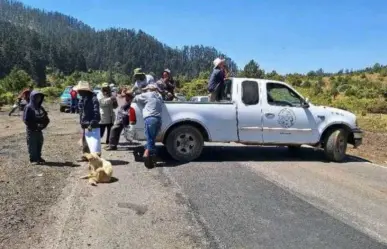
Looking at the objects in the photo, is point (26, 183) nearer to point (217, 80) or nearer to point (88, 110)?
point (88, 110)

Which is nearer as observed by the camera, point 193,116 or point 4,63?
point 193,116

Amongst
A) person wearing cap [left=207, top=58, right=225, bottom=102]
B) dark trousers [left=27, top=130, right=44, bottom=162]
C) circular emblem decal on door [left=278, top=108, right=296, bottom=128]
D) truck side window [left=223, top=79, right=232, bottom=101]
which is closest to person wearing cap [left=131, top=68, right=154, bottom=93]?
person wearing cap [left=207, top=58, right=225, bottom=102]

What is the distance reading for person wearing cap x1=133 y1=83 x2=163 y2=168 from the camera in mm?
10095

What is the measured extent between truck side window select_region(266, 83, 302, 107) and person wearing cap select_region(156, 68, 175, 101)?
2559 millimetres

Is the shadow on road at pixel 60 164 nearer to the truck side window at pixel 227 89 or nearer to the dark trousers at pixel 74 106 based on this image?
the truck side window at pixel 227 89

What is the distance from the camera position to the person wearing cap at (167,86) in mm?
12343

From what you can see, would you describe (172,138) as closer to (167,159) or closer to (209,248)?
(167,159)

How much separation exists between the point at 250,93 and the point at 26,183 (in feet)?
17.8

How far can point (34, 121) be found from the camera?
10.0 metres

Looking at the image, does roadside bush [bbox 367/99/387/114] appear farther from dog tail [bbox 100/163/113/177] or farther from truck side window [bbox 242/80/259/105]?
dog tail [bbox 100/163/113/177]

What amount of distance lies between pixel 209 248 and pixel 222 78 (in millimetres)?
7033

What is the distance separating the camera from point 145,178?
9.02m

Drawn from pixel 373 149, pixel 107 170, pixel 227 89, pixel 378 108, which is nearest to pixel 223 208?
pixel 107 170

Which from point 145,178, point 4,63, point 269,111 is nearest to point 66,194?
point 145,178
